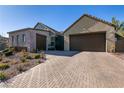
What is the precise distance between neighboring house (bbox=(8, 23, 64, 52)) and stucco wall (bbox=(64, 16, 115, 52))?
233 centimetres

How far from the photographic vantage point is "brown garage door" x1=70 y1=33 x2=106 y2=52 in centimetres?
1355

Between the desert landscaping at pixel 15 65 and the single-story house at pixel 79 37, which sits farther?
the single-story house at pixel 79 37

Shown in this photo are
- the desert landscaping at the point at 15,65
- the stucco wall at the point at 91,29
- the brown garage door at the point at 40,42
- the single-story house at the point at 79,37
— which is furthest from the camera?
the brown garage door at the point at 40,42

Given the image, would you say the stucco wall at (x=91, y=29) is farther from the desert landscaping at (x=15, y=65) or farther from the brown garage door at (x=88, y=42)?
the desert landscaping at (x=15, y=65)

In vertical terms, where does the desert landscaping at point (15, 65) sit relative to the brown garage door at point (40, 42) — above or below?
below

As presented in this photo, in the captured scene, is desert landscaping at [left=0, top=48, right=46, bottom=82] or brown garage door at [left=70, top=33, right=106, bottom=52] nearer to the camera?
desert landscaping at [left=0, top=48, right=46, bottom=82]

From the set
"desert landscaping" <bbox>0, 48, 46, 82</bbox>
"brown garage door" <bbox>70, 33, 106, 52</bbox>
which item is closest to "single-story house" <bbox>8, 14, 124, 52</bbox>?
"brown garage door" <bbox>70, 33, 106, 52</bbox>

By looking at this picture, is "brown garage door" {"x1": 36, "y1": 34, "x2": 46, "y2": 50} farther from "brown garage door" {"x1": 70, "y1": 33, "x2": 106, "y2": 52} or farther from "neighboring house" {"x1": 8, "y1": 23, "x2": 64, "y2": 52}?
"brown garage door" {"x1": 70, "y1": 33, "x2": 106, "y2": 52}

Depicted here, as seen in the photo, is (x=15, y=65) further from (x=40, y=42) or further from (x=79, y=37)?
(x=79, y=37)

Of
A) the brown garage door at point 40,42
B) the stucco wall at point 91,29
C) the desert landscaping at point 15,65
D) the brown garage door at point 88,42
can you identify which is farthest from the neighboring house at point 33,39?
A: the desert landscaping at point 15,65

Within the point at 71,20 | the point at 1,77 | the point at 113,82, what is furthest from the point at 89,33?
the point at 1,77

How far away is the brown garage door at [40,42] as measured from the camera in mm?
14623
